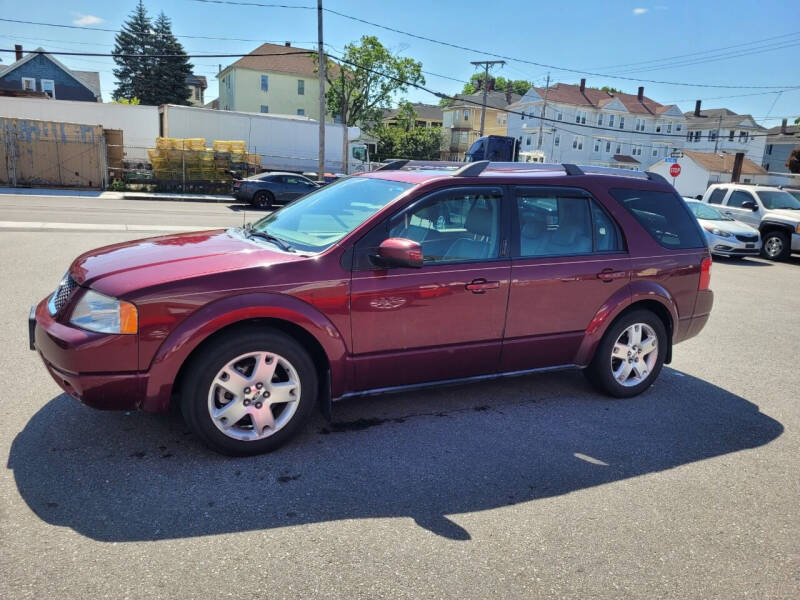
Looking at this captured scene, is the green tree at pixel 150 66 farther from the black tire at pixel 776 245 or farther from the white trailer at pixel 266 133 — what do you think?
the black tire at pixel 776 245

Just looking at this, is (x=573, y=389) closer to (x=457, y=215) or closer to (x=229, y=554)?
(x=457, y=215)

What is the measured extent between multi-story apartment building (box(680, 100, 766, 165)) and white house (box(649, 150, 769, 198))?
40.8 ft

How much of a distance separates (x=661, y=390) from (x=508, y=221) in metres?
2.20

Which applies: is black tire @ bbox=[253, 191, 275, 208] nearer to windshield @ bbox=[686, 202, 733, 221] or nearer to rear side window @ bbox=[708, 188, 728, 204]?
windshield @ bbox=[686, 202, 733, 221]

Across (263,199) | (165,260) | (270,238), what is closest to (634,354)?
(270,238)

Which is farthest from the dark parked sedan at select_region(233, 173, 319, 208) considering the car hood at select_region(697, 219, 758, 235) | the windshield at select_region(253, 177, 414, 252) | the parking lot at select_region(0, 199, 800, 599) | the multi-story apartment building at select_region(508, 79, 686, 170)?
the multi-story apartment building at select_region(508, 79, 686, 170)

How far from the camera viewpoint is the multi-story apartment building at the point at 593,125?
6163 cm

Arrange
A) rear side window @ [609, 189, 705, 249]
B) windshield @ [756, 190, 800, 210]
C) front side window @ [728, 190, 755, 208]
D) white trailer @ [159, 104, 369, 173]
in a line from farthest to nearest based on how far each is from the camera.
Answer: white trailer @ [159, 104, 369, 173] → front side window @ [728, 190, 755, 208] → windshield @ [756, 190, 800, 210] → rear side window @ [609, 189, 705, 249]

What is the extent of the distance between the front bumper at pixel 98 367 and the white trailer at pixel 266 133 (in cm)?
2927

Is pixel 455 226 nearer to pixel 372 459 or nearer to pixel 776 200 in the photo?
pixel 372 459

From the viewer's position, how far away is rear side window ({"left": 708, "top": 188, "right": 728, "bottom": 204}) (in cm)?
1700

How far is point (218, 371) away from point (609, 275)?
116 inches

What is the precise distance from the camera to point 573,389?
5043mm

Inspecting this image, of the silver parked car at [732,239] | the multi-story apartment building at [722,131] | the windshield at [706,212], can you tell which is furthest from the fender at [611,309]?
the multi-story apartment building at [722,131]
